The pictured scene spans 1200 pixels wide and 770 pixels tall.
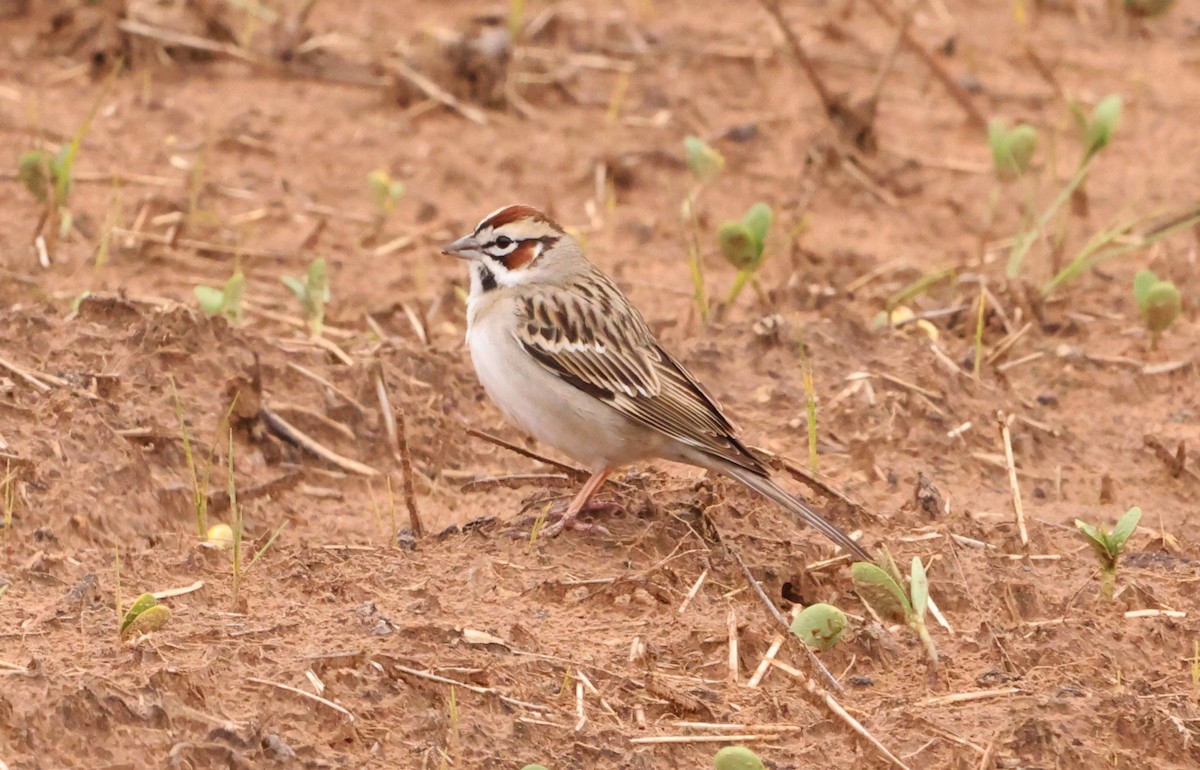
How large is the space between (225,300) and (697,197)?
315 cm

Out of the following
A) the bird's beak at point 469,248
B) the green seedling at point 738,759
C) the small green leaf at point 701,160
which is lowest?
the small green leaf at point 701,160

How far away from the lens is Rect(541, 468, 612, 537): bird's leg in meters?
5.68

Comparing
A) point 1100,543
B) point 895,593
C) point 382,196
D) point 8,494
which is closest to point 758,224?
point 382,196

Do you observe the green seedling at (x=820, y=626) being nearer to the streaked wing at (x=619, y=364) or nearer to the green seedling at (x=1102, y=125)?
the streaked wing at (x=619, y=364)

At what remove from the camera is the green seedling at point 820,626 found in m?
4.95

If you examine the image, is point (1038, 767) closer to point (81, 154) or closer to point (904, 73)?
point (81, 154)

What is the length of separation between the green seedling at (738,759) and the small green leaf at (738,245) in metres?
3.25

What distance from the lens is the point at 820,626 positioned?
16.3ft

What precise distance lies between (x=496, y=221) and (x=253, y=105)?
12.4 ft

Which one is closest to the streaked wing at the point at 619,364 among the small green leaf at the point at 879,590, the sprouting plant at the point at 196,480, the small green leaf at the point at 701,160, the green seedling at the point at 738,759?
the small green leaf at the point at 879,590

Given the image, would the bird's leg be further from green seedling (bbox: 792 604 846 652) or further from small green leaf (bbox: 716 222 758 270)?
small green leaf (bbox: 716 222 758 270)

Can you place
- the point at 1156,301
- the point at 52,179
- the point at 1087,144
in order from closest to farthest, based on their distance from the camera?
the point at 1156,301 < the point at 52,179 < the point at 1087,144

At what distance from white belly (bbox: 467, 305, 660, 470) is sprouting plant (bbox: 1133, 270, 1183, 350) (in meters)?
2.56

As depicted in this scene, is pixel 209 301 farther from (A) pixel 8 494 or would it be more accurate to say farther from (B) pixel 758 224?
(B) pixel 758 224
